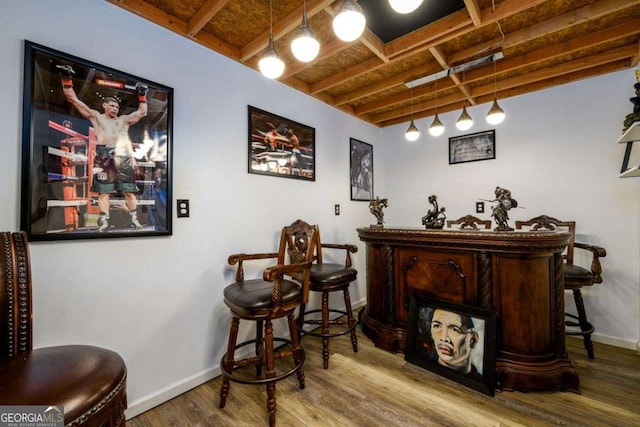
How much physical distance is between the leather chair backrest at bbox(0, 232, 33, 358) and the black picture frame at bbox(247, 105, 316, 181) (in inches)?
58.8

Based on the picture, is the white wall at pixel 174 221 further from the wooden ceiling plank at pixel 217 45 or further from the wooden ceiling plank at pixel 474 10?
the wooden ceiling plank at pixel 474 10

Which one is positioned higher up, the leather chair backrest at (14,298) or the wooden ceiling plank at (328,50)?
the wooden ceiling plank at (328,50)

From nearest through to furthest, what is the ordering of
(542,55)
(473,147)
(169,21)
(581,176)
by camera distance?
(169,21) → (542,55) → (581,176) → (473,147)

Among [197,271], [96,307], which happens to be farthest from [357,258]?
[96,307]

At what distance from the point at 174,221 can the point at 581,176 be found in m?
3.75

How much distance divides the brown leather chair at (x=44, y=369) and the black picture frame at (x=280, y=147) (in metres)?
1.54

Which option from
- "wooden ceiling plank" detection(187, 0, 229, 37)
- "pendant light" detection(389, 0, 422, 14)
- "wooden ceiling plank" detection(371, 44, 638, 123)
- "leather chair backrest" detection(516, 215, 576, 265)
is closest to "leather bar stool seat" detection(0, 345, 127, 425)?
"pendant light" detection(389, 0, 422, 14)

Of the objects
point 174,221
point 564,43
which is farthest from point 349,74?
point 174,221

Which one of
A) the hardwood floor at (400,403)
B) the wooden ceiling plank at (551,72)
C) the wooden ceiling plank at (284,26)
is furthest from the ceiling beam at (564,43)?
the hardwood floor at (400,403)

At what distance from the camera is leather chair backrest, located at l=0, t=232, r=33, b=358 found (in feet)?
3.37

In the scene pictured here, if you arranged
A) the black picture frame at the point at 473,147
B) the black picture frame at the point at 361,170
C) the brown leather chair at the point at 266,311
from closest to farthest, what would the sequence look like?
the brown leather chair at the point at 266,311 < the black picture frame at the point at 473,147 < the black picture frame at the point at 361,170

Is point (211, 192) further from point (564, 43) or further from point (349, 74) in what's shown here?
point (564, 43)

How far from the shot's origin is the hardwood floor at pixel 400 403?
62.8 inches

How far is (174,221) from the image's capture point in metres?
1.88
